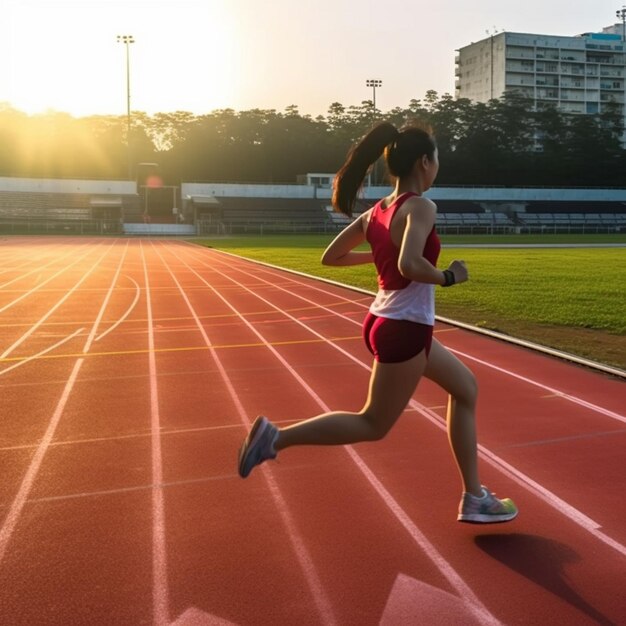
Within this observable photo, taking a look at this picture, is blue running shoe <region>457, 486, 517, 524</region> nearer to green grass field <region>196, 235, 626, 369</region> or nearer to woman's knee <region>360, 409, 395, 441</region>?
woman's knee <region>360, 409, 395, 441</region>

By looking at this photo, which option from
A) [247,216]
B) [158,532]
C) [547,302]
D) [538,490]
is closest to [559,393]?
[538,490]

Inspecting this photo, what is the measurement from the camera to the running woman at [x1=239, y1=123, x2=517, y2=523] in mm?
3135

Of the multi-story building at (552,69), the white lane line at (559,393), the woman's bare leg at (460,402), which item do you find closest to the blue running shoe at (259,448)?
the woman's bare leg at (460,402)

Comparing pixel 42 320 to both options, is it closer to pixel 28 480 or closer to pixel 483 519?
pixel 28 480

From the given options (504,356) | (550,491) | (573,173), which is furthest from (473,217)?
(550,491)

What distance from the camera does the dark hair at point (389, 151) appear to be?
3.27m

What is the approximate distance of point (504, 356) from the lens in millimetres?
7977

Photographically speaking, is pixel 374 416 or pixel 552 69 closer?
pixel 374 416

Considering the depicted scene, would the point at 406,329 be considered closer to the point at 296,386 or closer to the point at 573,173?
the point at 296,386

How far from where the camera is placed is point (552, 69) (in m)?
114

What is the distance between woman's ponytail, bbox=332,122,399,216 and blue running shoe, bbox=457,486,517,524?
4.76 ft

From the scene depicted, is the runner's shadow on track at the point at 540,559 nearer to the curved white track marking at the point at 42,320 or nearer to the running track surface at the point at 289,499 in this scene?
the running track surface at the point at 289,499

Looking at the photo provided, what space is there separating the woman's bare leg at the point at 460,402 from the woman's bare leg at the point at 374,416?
16 cm

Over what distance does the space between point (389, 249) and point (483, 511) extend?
129cm
